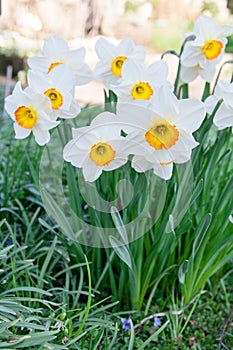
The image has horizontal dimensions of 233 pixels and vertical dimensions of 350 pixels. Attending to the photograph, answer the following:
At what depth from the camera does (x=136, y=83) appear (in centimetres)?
107

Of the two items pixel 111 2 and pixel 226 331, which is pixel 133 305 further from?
pixel 111 2

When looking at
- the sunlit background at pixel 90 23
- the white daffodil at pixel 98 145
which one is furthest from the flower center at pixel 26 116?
the sunlit background at pixel 90 23

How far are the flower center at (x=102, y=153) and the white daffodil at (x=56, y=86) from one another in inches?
5.1

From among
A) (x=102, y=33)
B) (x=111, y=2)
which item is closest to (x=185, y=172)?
(x=102, y=33)

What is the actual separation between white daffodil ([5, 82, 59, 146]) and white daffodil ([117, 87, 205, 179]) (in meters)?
0.18

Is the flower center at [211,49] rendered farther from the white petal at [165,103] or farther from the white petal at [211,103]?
the white petal at [165,103]

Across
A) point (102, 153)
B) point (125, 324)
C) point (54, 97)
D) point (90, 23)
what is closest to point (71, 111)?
point (54, 97)

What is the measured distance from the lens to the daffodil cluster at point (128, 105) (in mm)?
961

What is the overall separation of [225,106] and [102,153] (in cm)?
30

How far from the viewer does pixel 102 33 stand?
8141 millimetres

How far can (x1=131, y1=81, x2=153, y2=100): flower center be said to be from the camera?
106 cm

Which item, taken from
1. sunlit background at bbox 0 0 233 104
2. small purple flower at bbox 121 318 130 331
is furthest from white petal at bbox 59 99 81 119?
sunlit background at bbox 0 0 233 104

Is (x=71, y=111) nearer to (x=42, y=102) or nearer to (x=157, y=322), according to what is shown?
(x=42, y=102)

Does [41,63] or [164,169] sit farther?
[41,63]
